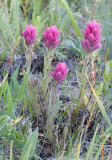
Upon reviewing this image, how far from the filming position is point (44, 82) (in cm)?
148

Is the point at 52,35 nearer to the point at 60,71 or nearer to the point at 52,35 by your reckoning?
the point at 52,35

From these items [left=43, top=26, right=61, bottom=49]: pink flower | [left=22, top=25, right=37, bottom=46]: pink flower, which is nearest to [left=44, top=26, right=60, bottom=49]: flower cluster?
[left=43, top=26, right=61, bottom=49]: pink flower

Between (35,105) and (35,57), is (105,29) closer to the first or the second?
(35,57)

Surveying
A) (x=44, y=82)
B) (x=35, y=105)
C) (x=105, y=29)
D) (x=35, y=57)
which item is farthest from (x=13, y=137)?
(x=105, y=29)

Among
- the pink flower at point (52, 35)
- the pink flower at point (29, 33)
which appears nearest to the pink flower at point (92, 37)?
the pink flower at point (52, 35)

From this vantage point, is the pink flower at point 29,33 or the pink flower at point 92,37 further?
the pink flower at point 29,33

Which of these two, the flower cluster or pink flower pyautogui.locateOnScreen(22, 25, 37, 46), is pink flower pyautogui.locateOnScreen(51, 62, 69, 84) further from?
pink flower pyautogui.locateOnScreen(22, 25, 37, 46)

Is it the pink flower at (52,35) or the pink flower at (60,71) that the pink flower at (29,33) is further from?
the pink flower at (60,71)

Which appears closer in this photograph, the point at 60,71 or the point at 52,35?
the point at 60,71

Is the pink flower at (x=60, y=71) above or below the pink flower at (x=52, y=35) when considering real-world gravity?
below

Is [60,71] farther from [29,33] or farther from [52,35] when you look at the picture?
[29,33]

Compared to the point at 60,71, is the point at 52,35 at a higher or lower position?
higher

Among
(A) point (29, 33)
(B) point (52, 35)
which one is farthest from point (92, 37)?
(A) point (29, 33)

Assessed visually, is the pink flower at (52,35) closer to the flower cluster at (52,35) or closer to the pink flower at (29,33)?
the flower cluster at (52,35)
